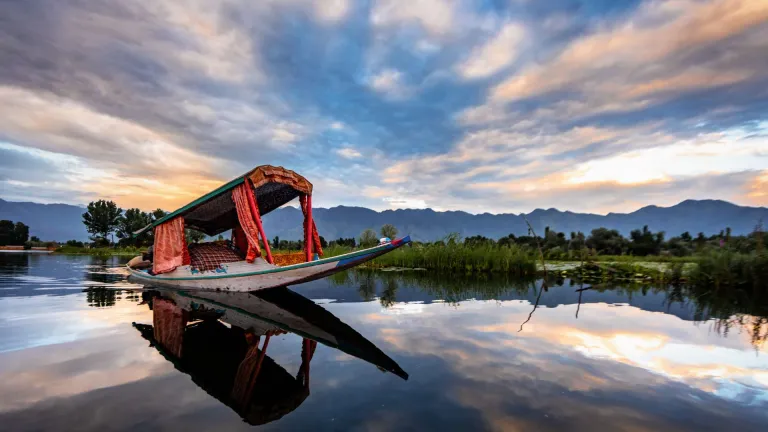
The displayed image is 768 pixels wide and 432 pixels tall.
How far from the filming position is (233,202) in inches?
418

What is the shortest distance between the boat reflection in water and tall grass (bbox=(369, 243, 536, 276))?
10041 mm

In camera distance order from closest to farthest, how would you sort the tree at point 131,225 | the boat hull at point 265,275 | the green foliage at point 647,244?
the boat hull at point 265,275 → the green foliage at point 647,244 → the tree at point 131,225

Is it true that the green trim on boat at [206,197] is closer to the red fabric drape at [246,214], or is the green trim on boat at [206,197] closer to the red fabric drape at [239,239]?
the red fabric drape at [246,214]

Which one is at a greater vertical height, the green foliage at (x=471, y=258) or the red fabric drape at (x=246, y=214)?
the red fabric drape at (x=246, y=214)

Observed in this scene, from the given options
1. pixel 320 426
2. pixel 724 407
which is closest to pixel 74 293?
pixel 320 426

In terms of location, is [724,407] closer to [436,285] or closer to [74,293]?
[436,285]

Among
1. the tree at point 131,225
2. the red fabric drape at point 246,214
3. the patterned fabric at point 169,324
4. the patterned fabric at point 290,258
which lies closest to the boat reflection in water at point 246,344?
the patterned fabric at point 169,324

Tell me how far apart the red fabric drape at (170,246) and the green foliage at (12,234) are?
6844cm

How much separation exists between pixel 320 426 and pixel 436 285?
9.63 metres

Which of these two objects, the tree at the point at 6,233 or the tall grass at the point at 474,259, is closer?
the tall grass at the point at 474,259

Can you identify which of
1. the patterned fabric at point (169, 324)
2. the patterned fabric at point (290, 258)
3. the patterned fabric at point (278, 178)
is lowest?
the patterned fabric at point (169, 324)

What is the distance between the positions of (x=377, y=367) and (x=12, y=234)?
8114cm

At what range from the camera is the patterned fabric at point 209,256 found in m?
10.5

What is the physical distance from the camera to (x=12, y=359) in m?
4.29
